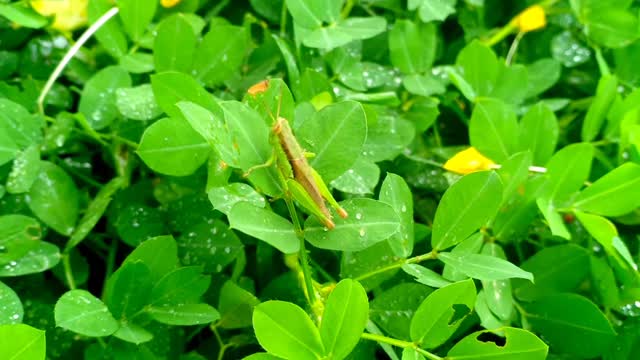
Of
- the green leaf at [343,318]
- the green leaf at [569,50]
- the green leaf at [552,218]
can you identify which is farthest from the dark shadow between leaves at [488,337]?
the green leaf at [569,50]

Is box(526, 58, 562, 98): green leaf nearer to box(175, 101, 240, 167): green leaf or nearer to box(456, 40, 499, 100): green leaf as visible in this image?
box(456, 40, 499, 100): green leaf

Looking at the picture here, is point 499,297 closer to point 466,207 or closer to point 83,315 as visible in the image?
point 466,207

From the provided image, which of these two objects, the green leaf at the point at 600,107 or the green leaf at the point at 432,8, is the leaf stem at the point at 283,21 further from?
the green leaf at the point at 600,107

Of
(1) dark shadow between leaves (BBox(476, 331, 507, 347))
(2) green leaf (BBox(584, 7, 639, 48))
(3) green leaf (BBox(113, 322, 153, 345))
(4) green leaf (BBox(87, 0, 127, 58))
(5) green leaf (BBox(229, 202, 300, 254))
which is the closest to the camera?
(5) green leaf (BBox(229, 202, 300, 254))

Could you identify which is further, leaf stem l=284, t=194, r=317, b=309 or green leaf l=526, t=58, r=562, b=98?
green leaf l=526, t=58, r=562, b=98

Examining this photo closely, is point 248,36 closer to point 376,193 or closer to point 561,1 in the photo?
point 376,193

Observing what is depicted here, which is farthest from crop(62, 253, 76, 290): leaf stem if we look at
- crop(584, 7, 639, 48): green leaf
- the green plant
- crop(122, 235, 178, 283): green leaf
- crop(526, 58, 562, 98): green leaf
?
crop(584, 7, 639, 48): green leaf

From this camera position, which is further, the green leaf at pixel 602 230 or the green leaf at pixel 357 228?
the green leaf at pixel 602 230
